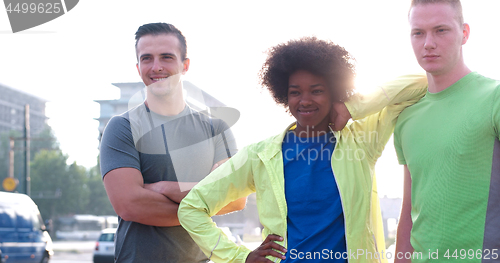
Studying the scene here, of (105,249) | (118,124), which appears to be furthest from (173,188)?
(105,249)

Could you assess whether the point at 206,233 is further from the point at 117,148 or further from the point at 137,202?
the point at 117,148

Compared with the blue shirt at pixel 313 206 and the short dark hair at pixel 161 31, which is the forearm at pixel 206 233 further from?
the short dark hair at pixel 161 31

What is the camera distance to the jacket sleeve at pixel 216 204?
7.98 feet

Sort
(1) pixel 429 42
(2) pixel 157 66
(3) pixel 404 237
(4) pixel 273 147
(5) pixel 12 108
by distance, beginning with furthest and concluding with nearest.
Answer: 1. (5) pixel 12 108
2. (2) pixel 157 66
3. (4) pixel 273 147
4. (3) pixel 404 237
5. (1) pixel 429 42

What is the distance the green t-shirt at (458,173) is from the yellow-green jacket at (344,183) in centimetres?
20

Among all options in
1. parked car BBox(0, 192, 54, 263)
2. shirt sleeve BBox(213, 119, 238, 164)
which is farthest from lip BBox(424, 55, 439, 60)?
parked car BBox(0, 192, 54, 263)

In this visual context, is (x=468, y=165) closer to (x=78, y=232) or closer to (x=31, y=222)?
(x=31, y=222)

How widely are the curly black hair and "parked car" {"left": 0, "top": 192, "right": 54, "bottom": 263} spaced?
11176 mm

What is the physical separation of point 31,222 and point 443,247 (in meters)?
12.8

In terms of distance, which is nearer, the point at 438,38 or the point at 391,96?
the point at 438,38

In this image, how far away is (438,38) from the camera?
7.25 feet

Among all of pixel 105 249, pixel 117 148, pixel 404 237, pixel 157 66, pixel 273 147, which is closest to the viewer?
pixel 404 237

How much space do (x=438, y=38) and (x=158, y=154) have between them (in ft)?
5.38

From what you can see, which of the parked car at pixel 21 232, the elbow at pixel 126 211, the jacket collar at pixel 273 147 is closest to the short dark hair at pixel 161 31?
the jacket collar at pixel 273 147
